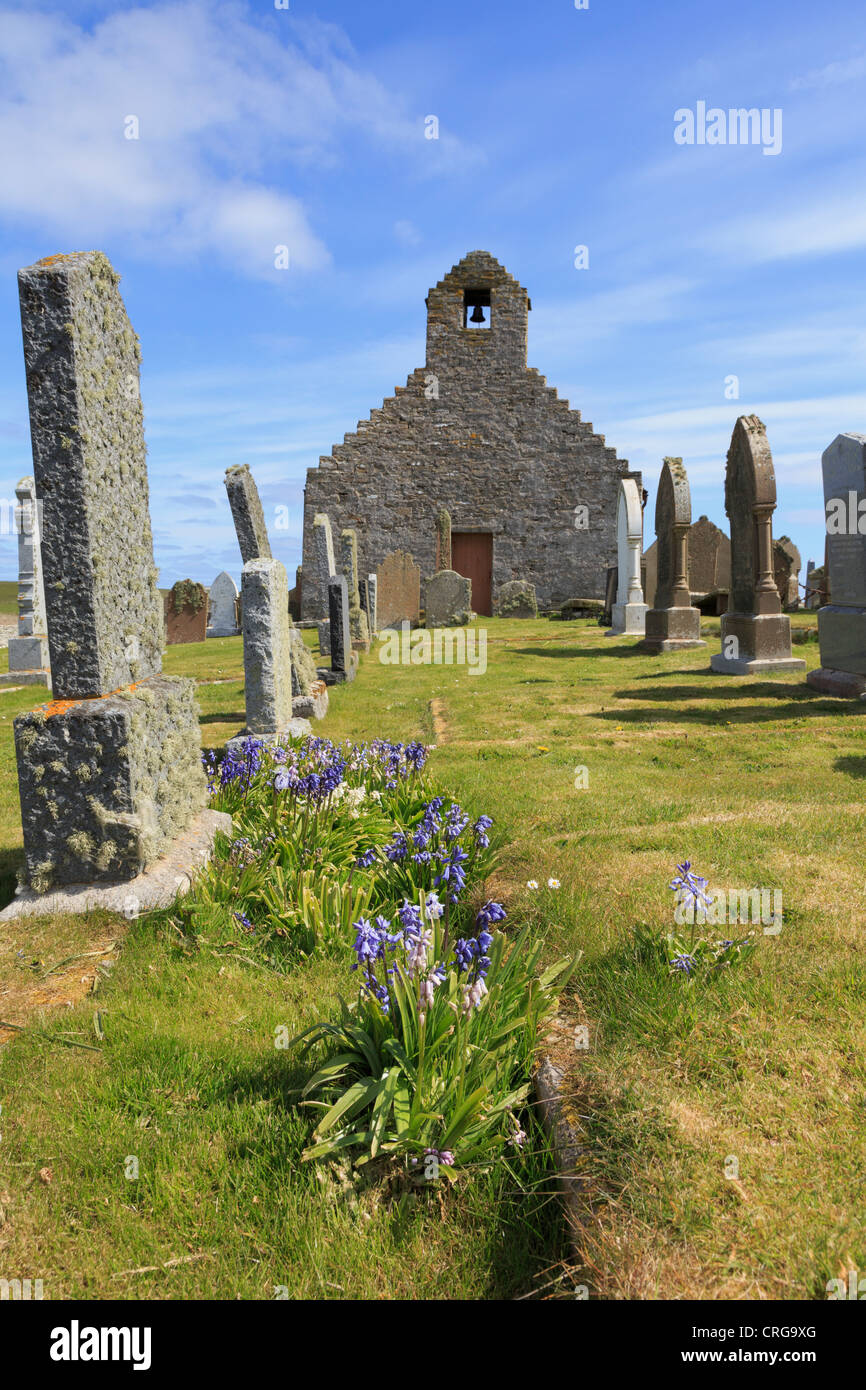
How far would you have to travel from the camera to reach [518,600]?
2527 centimetres

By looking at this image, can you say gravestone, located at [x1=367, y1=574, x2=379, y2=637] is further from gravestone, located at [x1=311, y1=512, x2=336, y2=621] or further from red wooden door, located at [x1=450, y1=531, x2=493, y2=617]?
red wooden door, located at [x1=450, y1=531, x2=493, y2=617]

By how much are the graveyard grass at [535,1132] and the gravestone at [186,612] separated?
59.8 feet

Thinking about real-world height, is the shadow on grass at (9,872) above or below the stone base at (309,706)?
below

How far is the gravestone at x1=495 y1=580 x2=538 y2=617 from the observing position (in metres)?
25.2

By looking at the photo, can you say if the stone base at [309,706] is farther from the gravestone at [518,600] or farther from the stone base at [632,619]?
the gravestone at [518,600]

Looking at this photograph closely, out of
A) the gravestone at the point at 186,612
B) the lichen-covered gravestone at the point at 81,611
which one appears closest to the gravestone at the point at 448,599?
the gravestone at the point at 186,612

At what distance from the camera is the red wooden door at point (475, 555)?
89.0 feet

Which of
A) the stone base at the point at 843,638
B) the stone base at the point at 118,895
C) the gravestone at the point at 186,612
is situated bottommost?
the stone base at the point at 118,895

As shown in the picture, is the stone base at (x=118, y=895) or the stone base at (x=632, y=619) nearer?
the stone base at (x=118, y=895)

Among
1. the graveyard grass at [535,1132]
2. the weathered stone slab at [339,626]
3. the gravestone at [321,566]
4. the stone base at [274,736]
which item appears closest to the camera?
the graveyard grass at [535,1132]

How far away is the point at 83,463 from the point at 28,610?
1163cm

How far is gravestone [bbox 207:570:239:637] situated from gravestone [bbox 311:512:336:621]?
8.07 feet

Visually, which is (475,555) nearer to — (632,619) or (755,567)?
(632,619)

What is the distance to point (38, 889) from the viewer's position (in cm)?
371
